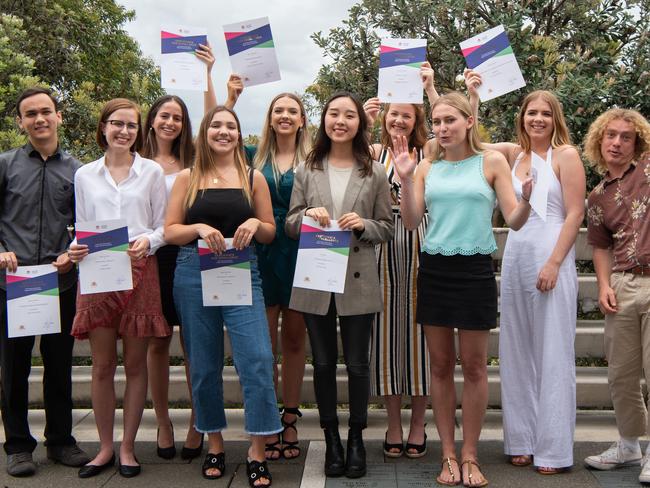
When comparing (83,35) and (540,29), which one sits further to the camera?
(83,35)

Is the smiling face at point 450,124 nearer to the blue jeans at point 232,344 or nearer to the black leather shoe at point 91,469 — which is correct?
the blue jeans at point 232,344

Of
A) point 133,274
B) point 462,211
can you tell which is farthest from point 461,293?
point 133,274

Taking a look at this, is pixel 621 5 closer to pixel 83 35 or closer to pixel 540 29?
pixel 540 29

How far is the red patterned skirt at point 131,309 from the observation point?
3.79m

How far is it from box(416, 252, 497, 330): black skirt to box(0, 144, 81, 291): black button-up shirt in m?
2.07

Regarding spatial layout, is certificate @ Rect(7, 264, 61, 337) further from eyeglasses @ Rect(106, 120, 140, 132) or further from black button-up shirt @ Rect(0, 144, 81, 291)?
eyeglasses @ Rect(106, 120, 140, 132)

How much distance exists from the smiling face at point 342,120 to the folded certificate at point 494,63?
92 cm

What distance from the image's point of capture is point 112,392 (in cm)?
404

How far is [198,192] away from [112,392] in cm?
128

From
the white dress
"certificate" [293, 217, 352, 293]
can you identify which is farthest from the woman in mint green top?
"certificate" [293, 217, 352, 293]

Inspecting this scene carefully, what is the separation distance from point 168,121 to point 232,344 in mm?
1407

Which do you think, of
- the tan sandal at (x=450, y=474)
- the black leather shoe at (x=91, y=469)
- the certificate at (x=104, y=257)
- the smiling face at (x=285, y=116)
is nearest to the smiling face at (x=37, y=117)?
the certificate at (x=104, y=257)

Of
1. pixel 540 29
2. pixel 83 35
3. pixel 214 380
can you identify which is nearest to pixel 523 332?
pixel 214 380

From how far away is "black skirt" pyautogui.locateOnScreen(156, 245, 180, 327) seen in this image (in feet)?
13.2
